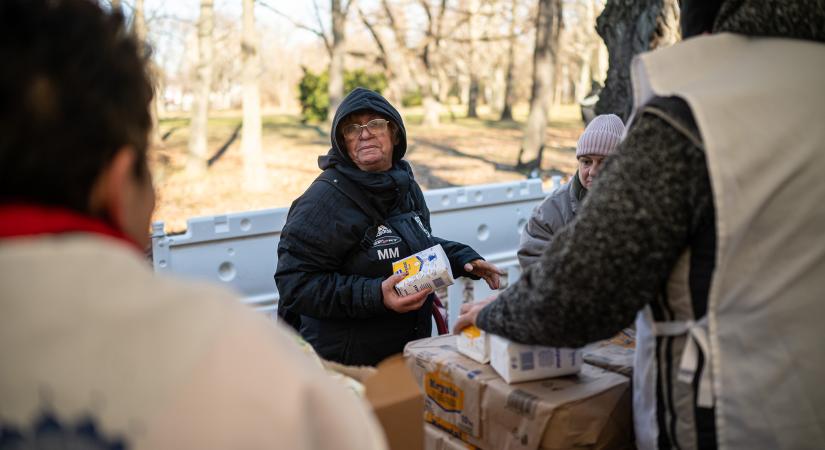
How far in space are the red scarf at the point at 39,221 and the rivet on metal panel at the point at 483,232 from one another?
4421 millimetres

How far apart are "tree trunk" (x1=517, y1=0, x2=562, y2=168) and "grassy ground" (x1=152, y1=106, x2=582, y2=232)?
73 centimetres

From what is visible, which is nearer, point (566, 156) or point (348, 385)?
point (348, 385)

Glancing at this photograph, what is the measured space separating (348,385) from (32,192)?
0.77 m

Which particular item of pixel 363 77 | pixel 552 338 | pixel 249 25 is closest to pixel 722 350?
pixel 552 338

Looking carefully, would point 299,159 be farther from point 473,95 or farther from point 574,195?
point 473,95

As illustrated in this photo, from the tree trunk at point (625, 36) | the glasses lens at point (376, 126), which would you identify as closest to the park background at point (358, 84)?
the tree trunk at point (625, 36)

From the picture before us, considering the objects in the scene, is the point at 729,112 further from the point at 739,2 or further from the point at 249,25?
the point at 249,25

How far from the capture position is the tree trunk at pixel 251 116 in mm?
15461

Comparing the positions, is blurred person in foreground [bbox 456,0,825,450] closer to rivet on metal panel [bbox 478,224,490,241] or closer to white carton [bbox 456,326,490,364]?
white carton [bbox 456,326,490,364]

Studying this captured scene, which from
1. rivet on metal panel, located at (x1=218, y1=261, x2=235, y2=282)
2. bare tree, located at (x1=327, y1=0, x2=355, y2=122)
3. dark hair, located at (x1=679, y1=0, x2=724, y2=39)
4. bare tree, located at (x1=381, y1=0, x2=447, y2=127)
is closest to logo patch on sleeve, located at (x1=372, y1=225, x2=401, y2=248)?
rivet on metal panel, located at (x1=218, y1=261, x2=235, y2=282)

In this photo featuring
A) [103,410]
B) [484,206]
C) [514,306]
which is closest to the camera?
[103,410]

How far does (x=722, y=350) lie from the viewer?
142 centimetres

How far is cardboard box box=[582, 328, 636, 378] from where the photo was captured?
75.4 inches

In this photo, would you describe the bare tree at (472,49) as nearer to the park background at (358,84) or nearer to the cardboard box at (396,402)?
the park background at (358,84)
